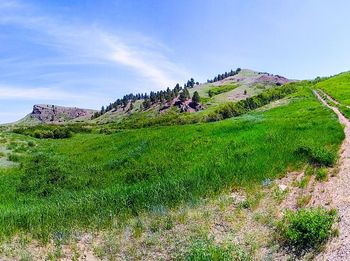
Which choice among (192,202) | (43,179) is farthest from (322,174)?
(43,179)

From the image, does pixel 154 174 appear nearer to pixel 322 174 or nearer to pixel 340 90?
pixel 322 174

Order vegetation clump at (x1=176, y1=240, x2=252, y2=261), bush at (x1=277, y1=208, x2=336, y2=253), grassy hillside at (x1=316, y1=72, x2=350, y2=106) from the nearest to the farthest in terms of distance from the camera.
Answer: vegetation clump at (x1=176, y1=240, x2=252, y2=261) < bush at (x1=277, y1=208, x2=336, y2=253) < grassy hillside at (x1=316, y1=72, x2=350, y2=106)

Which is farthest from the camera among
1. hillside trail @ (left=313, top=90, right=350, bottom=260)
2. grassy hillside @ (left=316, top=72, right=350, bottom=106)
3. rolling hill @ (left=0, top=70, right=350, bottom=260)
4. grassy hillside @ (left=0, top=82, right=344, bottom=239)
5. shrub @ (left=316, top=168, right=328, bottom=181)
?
grassy hillside @ (left=316, top=72, right=350, bottom=106)

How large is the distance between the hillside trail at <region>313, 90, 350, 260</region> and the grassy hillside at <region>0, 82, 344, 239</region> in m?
0.80

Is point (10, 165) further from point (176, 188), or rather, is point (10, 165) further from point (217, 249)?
point (217, 249)

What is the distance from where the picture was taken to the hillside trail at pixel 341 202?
38.0ft

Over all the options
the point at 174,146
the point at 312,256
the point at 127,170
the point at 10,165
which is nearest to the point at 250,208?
the point at 312,256

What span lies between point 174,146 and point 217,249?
63.8 ft

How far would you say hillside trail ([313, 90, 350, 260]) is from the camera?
11.6 metres

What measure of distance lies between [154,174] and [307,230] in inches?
503

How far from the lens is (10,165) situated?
36219mm

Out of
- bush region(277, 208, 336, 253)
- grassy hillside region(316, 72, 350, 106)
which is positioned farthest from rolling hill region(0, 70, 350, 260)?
grassy hillside region(316, 72, 350, 106)

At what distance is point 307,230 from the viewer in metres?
12.8

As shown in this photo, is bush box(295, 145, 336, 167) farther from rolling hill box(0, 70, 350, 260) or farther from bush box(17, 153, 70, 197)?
bush box(17, 153, 70, 197)
